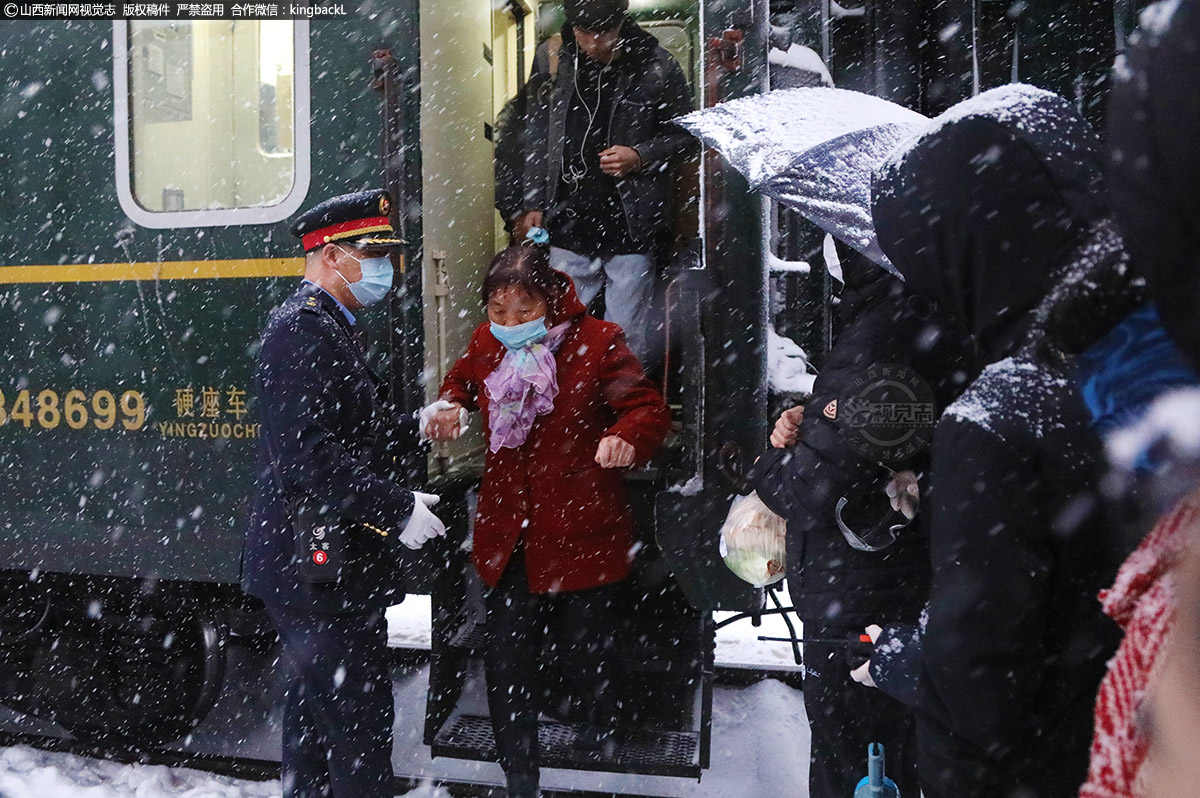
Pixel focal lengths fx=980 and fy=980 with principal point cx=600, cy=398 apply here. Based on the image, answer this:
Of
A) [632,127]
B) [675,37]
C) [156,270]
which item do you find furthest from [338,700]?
[675,37]

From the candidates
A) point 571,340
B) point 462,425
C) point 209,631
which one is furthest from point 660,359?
point 209,631

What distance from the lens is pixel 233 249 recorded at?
10.7 ft

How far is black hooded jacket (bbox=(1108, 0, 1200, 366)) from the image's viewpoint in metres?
0.70

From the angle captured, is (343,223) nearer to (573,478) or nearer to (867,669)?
(573,478)

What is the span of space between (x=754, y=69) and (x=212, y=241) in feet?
6.09

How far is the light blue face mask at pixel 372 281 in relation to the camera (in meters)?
2.75

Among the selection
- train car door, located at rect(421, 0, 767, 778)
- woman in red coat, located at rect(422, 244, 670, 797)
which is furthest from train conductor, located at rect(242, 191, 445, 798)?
train car door, located at rect(421, 0, 767, 778)

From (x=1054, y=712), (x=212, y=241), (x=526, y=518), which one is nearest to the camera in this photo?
(x=1054, y=712)

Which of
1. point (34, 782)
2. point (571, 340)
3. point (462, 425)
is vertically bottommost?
point (34, 782)

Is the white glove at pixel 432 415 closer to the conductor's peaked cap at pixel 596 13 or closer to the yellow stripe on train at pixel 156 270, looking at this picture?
the yellow stripe on train at pixel 156 270

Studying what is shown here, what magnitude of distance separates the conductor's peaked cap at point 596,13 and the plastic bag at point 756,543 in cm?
186

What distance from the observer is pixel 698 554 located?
285cm

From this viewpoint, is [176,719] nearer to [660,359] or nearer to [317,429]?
[317,429]

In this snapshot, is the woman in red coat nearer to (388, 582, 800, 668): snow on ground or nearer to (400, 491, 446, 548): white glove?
(400, 491, 446, 548): white glove
